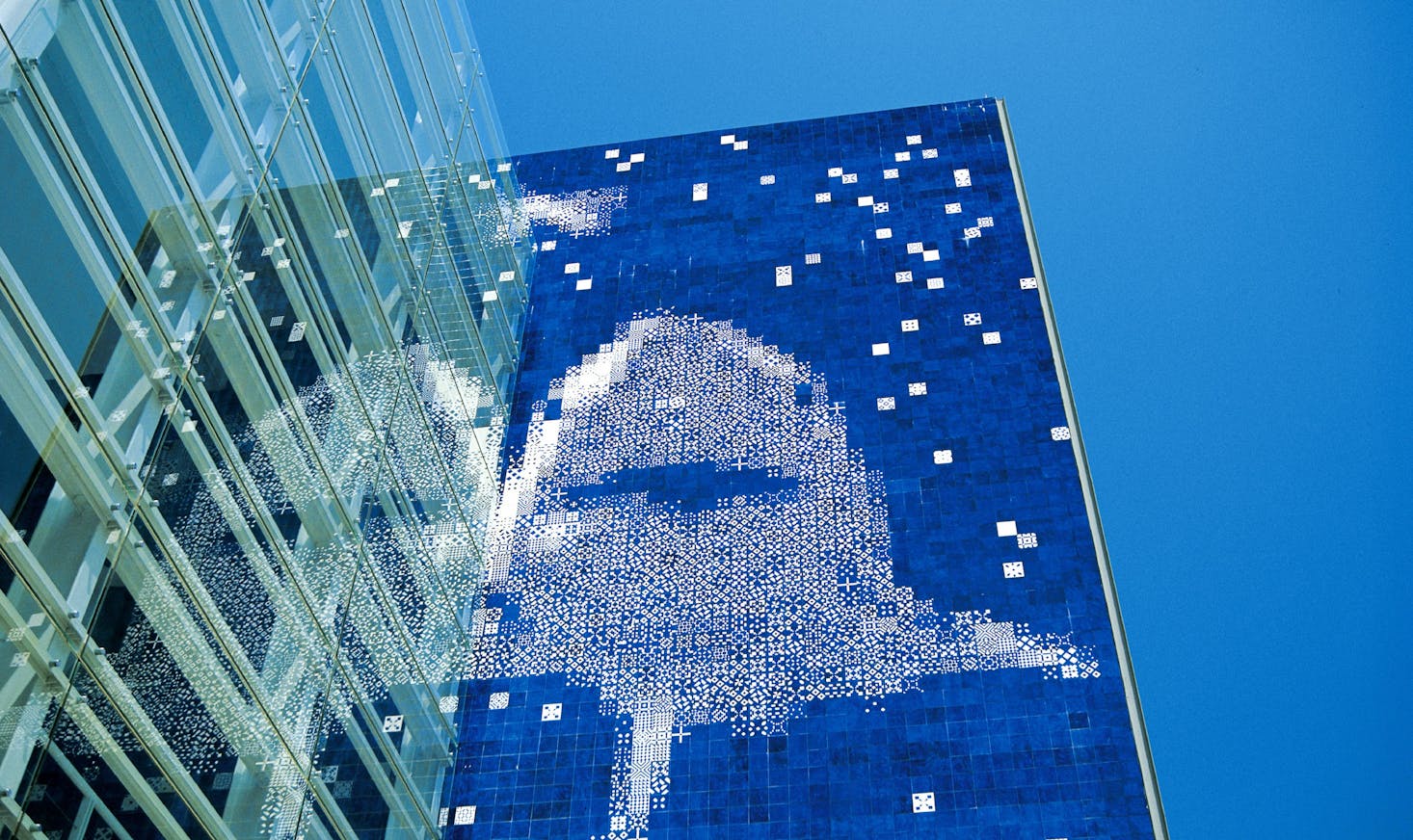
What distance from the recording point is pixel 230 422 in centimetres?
684

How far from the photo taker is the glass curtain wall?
5.41 m

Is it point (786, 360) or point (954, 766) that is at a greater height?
point (786, 360)

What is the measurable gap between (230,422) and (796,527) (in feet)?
14.1

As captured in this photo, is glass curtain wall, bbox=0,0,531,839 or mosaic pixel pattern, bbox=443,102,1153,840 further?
mosaic pixel pattern, bbox=443,102,1153,840

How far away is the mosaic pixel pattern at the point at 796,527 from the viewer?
28.7ft

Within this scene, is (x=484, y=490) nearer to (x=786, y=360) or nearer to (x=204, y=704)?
(x=786, y=360)

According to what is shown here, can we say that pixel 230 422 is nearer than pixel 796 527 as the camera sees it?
Yes

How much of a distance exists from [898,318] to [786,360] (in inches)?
35.9

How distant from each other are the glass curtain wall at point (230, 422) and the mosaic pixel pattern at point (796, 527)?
857 millimetres

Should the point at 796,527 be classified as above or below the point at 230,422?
above

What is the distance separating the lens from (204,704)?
6473 millimetres

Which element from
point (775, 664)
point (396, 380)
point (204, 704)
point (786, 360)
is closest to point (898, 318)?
point (786, 360)

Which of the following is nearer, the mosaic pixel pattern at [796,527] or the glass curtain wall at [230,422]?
the glass curtain wall at [230,422]

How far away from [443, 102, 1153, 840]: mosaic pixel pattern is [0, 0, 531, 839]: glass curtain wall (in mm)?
857
